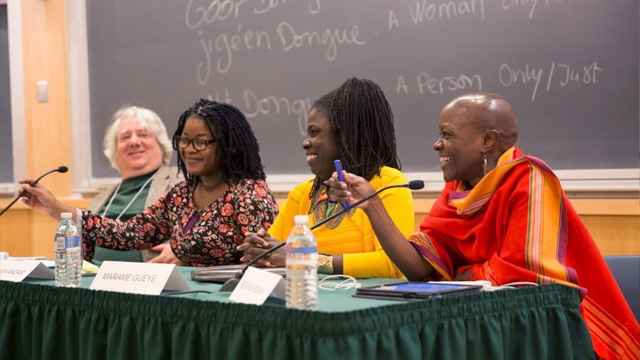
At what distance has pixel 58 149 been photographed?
17.0 ft

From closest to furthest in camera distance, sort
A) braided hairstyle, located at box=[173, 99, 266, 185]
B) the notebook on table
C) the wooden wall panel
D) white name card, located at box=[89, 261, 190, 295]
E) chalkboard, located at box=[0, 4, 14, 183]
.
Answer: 1. white name card, located at box=[89, 261, 190, 295]
2. the notebook on table
3. braided hairstyle, located at box=[173, 99, 266, 185]
4. the wooden wall panel
5. chalkboard, located at box=[0, 4, 14, 183]

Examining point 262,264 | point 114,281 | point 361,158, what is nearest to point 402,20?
point 361,158

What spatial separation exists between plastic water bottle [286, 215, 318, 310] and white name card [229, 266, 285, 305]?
3.4 inches

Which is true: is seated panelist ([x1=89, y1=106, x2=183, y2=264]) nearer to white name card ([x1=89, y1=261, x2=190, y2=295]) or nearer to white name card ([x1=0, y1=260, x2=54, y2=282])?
white name card ([x1=0, y1=260, x2=54, y2=282])

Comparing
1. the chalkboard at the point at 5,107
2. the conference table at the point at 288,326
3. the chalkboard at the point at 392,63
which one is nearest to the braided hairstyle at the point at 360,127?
the conference table at the point at 288,326

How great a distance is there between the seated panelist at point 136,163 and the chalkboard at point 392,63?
1.36 ft

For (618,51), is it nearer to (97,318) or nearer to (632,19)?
(632,19)

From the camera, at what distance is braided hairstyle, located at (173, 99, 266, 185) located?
320 cm

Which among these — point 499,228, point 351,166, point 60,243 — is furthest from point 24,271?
point 499,228

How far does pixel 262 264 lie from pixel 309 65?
1.95 metres

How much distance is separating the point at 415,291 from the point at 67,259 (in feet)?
3.53

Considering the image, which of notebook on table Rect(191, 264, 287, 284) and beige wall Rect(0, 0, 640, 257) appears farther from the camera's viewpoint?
beige wall Rect(0, 0, 640, 257)

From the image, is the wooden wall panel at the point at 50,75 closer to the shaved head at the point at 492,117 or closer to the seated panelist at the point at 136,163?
the seated panelist at the point at 136,163

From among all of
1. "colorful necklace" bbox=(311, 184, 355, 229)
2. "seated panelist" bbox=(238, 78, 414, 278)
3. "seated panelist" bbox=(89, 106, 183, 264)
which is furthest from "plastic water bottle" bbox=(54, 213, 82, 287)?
"seated panelist" bbox=(89, 106, 183, 264)
